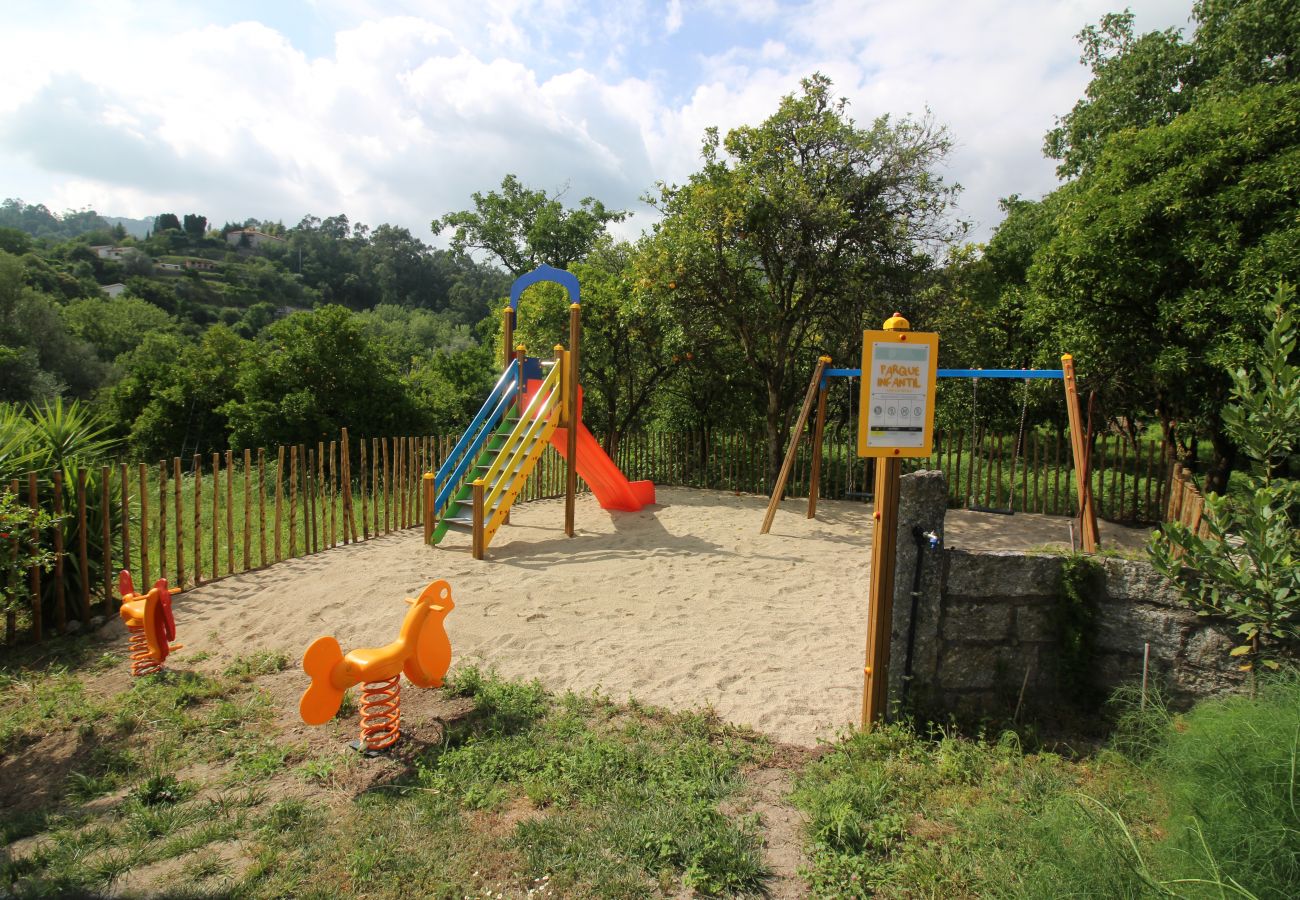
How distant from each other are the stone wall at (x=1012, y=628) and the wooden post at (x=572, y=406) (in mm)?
5523

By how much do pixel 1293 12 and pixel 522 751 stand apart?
55.3ft

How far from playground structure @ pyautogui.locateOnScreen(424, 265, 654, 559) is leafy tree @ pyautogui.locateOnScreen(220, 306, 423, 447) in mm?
5321

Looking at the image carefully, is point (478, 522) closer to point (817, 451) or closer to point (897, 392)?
point (817, 451)

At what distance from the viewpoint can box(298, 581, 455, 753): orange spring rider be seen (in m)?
3.53

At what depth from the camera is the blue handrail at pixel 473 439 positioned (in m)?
8.51

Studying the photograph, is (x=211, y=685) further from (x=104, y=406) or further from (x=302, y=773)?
(x=104, y=406)

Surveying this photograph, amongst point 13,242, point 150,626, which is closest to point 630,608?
point 150,626

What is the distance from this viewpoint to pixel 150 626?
446 cm

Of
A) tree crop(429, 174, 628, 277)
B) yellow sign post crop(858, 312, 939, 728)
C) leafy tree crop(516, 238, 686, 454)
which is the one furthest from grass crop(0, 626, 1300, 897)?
tree crop(429, 174, 628, 277)

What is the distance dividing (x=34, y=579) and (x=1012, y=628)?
6.31 metres

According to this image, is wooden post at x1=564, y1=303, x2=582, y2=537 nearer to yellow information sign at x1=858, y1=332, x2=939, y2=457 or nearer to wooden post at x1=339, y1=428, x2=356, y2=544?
wooden post at x1=339, y1=428, x2=356, y2=544

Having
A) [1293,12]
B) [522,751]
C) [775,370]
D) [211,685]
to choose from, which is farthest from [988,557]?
[1293,12]

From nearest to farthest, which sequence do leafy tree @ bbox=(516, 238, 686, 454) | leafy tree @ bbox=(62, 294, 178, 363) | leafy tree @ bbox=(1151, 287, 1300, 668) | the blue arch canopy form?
leafy tree @ bbox=(1151, 287, 1300, 668)
the blue arch canopy
leafy tree @ bbox=(516, 238, 686, 454)
leafy tree @ bbox=(62, 294, 178, 363)

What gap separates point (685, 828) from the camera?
2.96 meters
